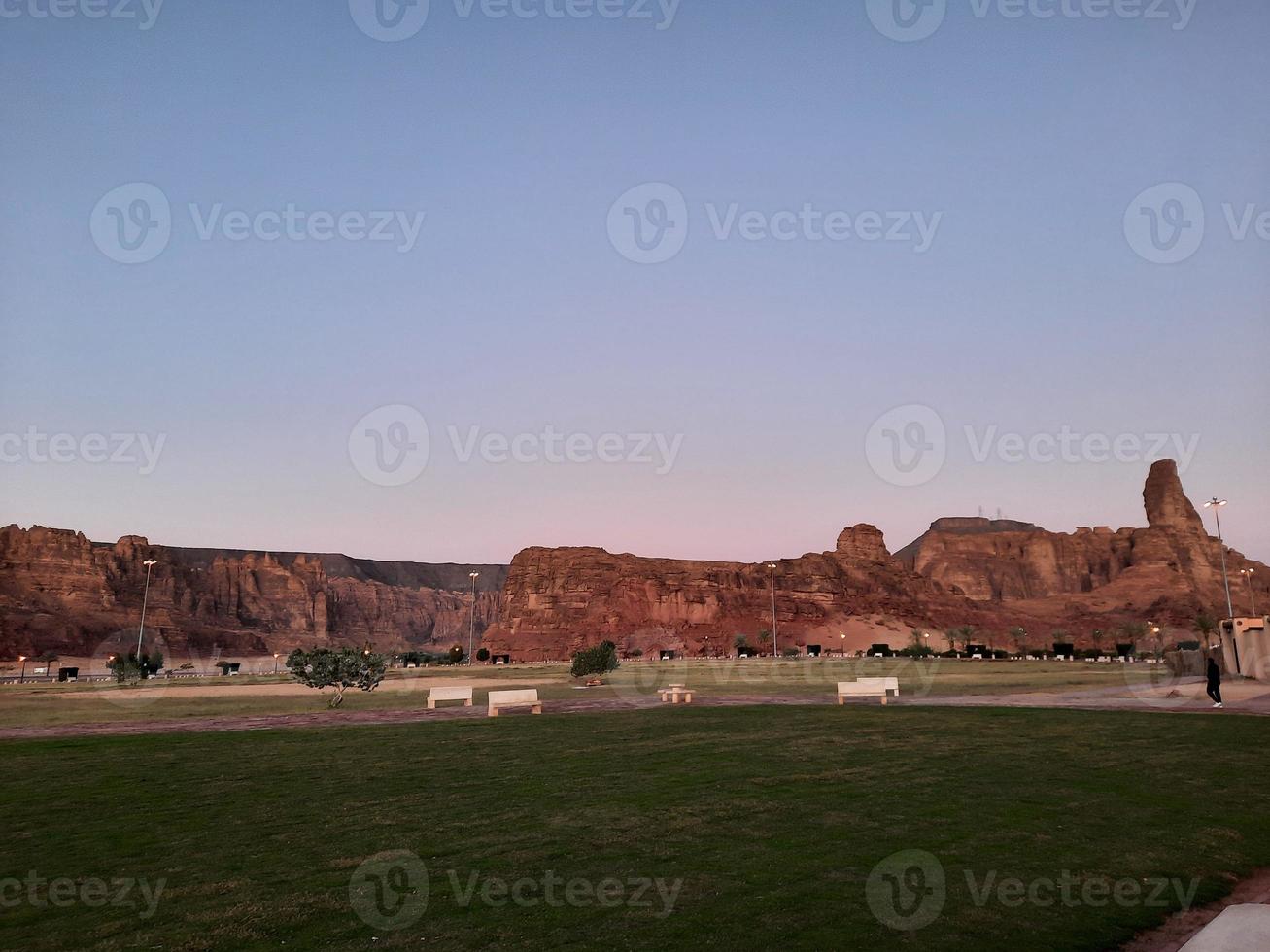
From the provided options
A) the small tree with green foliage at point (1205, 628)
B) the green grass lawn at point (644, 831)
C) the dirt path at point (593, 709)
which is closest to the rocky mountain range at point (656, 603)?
the small tree with green foliage at point (1205, 628)

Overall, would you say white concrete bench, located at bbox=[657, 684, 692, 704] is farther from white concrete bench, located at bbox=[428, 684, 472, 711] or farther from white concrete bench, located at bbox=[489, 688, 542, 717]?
white concrete bench, located at bbox=[428, 684, 472, 711]

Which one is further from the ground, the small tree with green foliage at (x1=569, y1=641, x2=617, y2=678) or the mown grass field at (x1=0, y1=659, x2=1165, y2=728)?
the small tree with green foliage at (x1=569, y1=641, x2=617, y2=678)

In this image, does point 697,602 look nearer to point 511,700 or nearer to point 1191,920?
point 511,700

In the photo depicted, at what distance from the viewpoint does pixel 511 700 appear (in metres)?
26.5

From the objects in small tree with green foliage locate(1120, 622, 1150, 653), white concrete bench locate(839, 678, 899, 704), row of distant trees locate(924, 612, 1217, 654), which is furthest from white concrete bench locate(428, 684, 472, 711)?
small tree with green foliage locate(1120, 622, 1150, 653)

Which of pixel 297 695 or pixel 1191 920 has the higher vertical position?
pixel 1191 920

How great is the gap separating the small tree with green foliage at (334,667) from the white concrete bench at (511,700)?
7.31 metres

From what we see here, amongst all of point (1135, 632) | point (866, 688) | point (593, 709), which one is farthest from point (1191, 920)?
point (1135, 632)

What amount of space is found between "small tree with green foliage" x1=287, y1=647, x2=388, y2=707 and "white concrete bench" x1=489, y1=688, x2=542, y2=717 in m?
7.31

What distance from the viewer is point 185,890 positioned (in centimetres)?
765

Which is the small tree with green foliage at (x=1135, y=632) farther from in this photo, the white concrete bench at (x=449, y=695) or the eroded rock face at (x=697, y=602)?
the white concrete bench at (x=449, y=695)

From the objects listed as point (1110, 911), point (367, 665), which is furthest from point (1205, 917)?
point (367, 665)

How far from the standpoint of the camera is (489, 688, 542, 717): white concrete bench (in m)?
26.3

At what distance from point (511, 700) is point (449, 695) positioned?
4.54 metres
